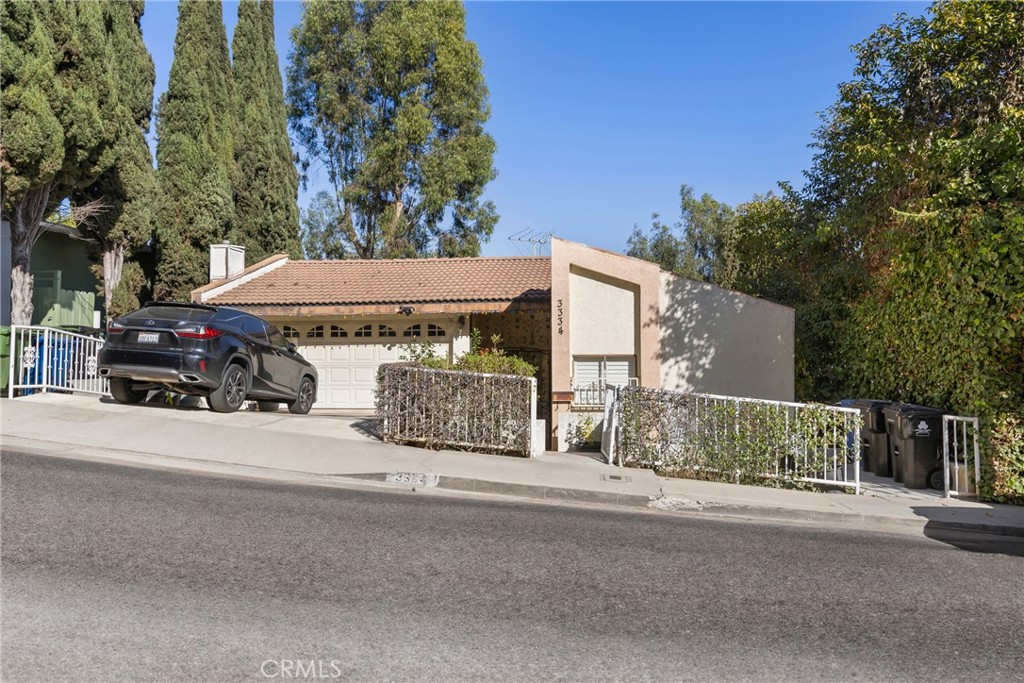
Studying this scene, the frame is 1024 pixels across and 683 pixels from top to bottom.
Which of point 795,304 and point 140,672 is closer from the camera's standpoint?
point 140,672

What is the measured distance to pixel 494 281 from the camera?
18469mm

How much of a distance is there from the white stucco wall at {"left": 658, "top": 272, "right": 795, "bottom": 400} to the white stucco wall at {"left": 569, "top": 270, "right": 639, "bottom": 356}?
695 mm

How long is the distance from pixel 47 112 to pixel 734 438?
16.6 meters

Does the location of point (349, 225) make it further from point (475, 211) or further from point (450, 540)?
point (450, 540)

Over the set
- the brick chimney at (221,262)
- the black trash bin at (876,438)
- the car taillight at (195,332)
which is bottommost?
the black trash bin at (876,438)

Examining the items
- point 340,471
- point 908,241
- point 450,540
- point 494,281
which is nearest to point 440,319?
point 494,281

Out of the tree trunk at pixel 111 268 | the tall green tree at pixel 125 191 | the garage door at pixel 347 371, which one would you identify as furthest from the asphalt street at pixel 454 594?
the tree trunk at pixel 111 268

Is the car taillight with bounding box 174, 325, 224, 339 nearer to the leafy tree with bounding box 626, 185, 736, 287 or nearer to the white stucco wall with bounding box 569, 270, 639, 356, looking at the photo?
the white stucco wall with bounding box 569, 270, 639, 356

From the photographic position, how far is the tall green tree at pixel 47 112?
1611 cm

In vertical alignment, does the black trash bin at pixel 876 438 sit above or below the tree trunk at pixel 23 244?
below

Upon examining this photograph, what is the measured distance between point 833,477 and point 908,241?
404 cm

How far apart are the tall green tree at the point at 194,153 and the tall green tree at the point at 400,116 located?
3.53 m

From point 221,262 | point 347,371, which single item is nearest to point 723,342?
point 347,371

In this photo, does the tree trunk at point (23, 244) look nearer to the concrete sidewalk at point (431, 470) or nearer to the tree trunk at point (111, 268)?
the tree trunk at point (111, 268)
